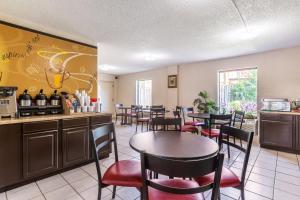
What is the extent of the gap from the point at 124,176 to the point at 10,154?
1.57m

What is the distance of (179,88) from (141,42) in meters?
2.90

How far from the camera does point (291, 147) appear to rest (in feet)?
11.7

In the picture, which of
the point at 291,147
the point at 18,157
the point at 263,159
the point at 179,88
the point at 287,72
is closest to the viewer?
the point at 18,157

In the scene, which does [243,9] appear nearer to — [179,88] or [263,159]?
[263,159]

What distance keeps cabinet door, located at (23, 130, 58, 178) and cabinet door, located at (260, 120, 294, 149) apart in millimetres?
4304

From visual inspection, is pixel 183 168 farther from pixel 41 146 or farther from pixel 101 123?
pixel 101 123

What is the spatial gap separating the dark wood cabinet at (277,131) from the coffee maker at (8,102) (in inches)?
189

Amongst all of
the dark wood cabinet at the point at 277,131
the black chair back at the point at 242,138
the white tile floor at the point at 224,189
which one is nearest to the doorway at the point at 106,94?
the white tile floor at the point at 224,189

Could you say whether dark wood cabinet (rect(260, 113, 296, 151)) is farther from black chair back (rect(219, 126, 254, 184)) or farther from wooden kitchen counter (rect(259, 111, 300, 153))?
black chair back (rect(219, 126, 254, 184))

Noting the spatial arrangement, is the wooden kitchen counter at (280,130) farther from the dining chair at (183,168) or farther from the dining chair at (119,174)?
the dining chair at (183,168)

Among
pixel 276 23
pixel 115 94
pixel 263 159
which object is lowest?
pixel 263 159

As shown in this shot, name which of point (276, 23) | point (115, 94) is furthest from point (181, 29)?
point (115, 94)

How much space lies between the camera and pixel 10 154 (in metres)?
2.08

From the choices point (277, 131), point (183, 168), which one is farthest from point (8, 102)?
point (277, 131)
